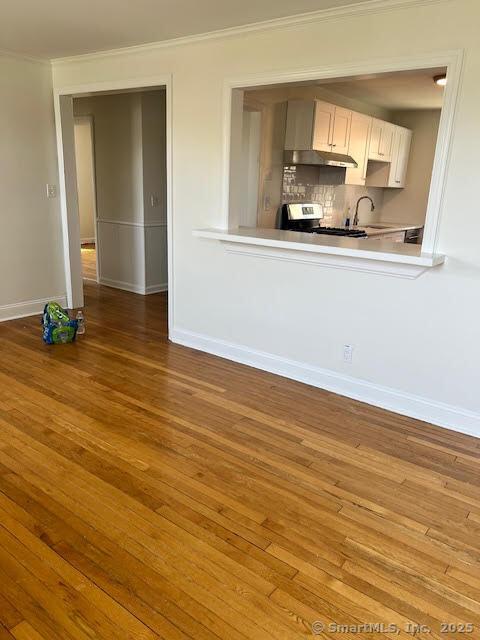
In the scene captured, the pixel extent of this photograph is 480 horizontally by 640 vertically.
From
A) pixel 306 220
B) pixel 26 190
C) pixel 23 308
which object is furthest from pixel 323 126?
pixel 23 308

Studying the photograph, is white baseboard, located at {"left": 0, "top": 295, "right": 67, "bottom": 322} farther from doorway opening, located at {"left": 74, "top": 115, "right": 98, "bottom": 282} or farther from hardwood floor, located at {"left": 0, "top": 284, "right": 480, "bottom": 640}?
doorway opening, located at {"left": 74, "top": 115, "right": 98, "bottom": 282}

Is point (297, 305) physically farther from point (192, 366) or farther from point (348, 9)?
point (348, 9)

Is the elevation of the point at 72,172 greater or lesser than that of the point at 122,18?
lesser

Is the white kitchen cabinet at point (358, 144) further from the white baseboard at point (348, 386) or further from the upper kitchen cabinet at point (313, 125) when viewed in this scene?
the white baseboard at point (348, 386)

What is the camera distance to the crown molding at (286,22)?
106 inches

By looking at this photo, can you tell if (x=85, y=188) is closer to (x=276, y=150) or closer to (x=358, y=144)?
(x=276, y=150)

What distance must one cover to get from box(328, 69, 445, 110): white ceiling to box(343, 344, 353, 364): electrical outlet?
2544mm

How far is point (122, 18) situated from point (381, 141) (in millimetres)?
3800

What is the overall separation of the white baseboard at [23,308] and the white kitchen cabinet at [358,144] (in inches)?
140

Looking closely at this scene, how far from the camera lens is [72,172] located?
4891 millimetres

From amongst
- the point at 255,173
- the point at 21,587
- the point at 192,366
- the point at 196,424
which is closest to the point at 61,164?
the point at 255,173

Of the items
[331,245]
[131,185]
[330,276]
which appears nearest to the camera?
[331,245]

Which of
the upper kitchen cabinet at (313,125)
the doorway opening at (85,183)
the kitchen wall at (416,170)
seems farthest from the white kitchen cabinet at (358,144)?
the doorway opening at (85,183)

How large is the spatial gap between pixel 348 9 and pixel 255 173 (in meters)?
1.97
